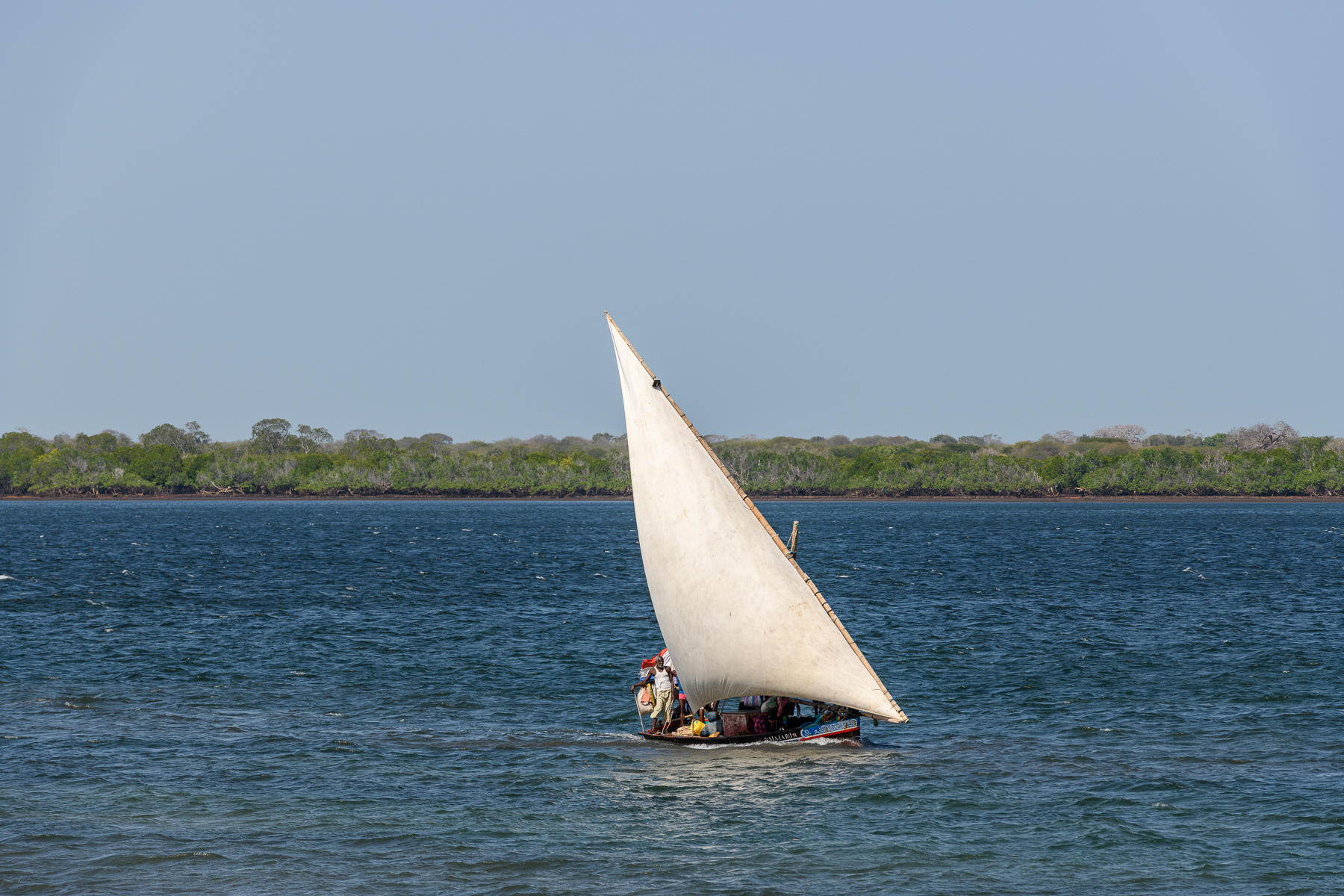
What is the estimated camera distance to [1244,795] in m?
26.8

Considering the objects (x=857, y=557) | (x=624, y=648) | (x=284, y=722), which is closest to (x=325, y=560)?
(x=857, y=557)

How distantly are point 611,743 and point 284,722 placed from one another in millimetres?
9345

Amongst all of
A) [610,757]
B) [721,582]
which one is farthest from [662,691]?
[721,582]

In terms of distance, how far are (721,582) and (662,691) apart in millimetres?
4000

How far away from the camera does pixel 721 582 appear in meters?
29.9

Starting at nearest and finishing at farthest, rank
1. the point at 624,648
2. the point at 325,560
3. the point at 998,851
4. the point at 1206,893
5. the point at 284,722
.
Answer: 1. the point at 1206,893
2. the point at 998,851
3. the point at 284,722
4. the point at 624,648
5. the point at 325,560

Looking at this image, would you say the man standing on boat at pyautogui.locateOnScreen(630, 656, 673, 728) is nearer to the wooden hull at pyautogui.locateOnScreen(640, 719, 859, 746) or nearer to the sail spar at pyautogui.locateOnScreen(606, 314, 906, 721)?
the wooden hull at pyautogui.locateOnScreen(640, 719, 859, 746)

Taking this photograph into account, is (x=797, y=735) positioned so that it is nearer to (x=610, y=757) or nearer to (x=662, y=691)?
(x=662, y=691)

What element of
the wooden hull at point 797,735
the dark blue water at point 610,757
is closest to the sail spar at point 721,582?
the wooden hull at point 797,735

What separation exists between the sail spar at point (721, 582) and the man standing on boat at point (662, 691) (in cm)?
116

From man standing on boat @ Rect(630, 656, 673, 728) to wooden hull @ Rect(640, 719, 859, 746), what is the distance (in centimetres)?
77

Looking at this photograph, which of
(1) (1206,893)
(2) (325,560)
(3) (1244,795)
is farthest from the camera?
(2) (325,560)

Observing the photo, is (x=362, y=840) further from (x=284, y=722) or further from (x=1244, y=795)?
(x=1244, y=795)

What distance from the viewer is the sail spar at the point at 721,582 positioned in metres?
29.2
